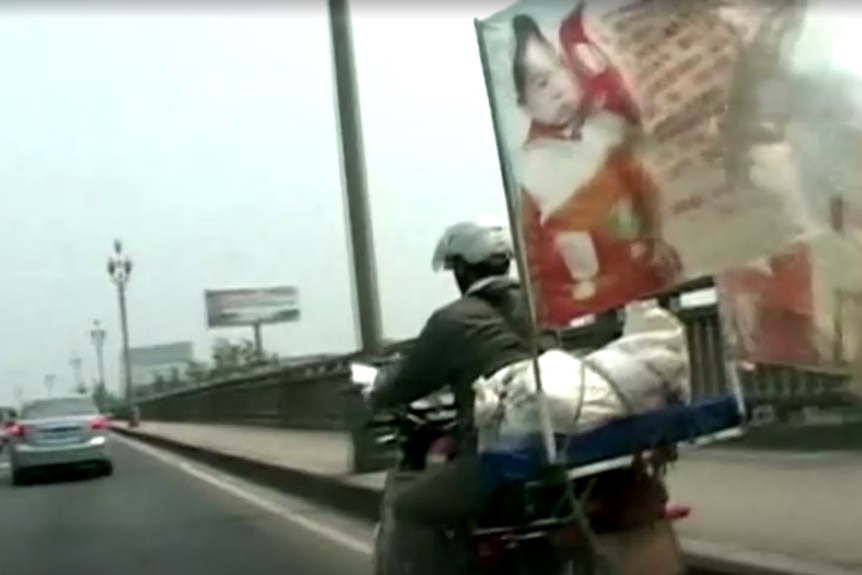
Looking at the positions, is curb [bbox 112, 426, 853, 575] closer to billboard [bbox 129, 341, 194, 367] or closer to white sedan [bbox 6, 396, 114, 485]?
white sedan [bbox 6, 396, 114, 485]

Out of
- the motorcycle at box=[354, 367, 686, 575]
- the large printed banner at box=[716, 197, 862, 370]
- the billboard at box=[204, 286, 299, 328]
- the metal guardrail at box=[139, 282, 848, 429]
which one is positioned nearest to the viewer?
the large printed banner at box=[716, 197, 862, 370]

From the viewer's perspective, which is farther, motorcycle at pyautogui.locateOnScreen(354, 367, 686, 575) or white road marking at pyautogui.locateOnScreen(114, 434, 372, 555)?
white road marking at pyautogui.locateOnScreen(114, 434, 372, 555)

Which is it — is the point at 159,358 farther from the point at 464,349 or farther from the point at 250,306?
the point at 464,349

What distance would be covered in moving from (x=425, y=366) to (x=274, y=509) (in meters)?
15.4

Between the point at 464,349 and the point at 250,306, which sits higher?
the point at 250,306

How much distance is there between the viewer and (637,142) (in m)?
5.97

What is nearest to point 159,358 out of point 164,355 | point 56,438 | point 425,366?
point 164,355

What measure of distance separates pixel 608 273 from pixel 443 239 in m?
0.91

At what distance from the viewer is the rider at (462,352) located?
6.36 m

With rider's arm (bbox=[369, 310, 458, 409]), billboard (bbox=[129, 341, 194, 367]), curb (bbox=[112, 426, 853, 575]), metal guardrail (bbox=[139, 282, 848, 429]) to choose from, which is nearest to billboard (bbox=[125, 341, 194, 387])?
billboard (bbox=[129, 341, 194, 367])

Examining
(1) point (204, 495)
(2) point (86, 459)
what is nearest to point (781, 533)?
(1) point (204, 495)

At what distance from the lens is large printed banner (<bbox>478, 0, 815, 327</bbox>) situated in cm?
→ 568

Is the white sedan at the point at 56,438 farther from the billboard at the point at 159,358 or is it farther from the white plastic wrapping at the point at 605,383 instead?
the billboard at the point at 159,358

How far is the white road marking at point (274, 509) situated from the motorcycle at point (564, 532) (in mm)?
9023
